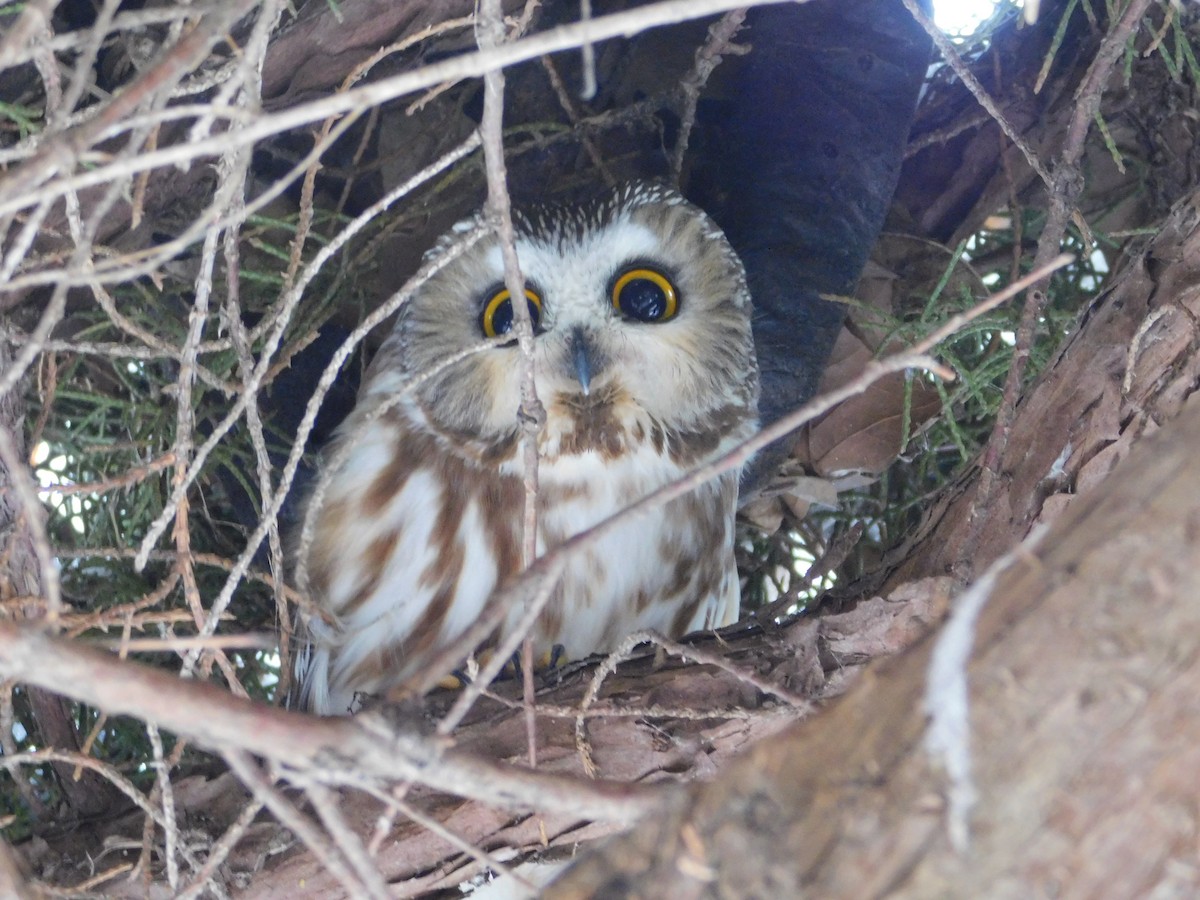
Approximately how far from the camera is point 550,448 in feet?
6.62

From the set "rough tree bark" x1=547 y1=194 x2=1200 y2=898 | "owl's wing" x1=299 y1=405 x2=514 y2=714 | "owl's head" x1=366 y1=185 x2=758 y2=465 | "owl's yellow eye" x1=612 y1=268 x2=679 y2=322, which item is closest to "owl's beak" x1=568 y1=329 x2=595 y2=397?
"owl's head" x1=366 y1=185 x2=758 y2=465

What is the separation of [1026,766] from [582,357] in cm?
116

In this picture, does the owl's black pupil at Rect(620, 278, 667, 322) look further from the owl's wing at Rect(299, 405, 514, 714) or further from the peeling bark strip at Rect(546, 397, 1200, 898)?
the peeling bark strip at Rect(546, 397, 1200, 898)

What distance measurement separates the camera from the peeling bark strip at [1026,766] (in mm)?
861

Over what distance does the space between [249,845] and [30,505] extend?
90 cm

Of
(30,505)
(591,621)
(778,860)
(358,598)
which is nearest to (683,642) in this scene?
(591,621)

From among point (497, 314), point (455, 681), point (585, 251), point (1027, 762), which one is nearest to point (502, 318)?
point (497, 314)

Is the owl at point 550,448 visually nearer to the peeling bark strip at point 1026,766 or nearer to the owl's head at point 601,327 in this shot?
the owl's head at point 601,327

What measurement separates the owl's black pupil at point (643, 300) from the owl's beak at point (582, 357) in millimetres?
122

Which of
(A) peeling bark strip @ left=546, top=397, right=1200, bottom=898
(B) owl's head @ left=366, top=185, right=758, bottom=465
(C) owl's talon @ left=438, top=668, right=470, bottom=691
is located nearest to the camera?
(A) peeling bark strip @ left=546, top=397, right=1200, bottom=898

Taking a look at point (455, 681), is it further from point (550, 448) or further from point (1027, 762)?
point (1027, 762)

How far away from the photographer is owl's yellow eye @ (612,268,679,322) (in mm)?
2035

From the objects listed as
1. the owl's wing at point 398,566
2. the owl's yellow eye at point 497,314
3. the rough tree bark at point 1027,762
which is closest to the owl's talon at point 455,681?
the owl's wing at point 398,566

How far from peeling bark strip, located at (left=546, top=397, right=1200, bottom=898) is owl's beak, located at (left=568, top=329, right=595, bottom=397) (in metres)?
0.99
